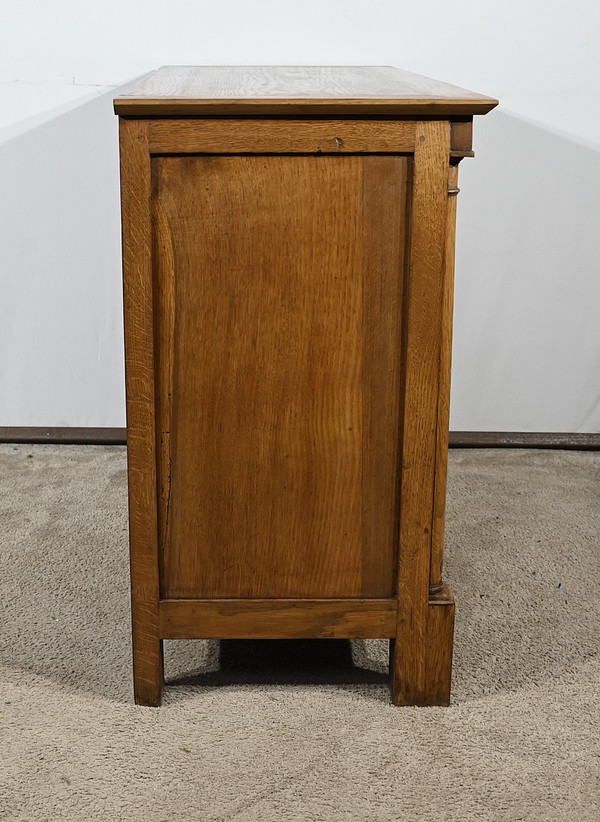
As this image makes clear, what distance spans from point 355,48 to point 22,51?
Result: 730 mm

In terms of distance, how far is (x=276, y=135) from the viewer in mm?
1038

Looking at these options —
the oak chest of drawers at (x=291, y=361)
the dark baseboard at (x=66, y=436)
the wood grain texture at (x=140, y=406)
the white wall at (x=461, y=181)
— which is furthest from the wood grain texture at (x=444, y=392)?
the dark baseboard at (x=66, y=436)

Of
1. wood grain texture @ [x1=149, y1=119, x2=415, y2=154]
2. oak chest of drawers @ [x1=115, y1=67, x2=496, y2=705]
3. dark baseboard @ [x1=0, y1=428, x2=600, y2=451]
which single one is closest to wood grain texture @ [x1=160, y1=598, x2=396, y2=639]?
oak chest of drawers @ [x1=115, y1=67, x2=496, y2=705]

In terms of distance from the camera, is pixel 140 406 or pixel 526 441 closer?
pixel 140 406

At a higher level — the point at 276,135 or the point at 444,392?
the point at 276,135

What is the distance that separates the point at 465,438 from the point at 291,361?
124 cm

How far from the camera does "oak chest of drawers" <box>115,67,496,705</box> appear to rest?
104cm

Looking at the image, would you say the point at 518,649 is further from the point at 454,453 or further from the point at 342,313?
the point at 454,453

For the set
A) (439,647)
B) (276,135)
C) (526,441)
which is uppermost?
(276,135)

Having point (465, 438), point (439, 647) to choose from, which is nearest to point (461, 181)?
point (465, 438)

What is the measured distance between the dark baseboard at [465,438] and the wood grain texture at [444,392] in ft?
3.61

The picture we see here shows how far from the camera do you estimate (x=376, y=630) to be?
1.19m

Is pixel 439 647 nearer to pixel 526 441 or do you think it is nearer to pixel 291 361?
pixel 291 361

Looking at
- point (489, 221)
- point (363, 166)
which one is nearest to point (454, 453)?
point (489, 221)
